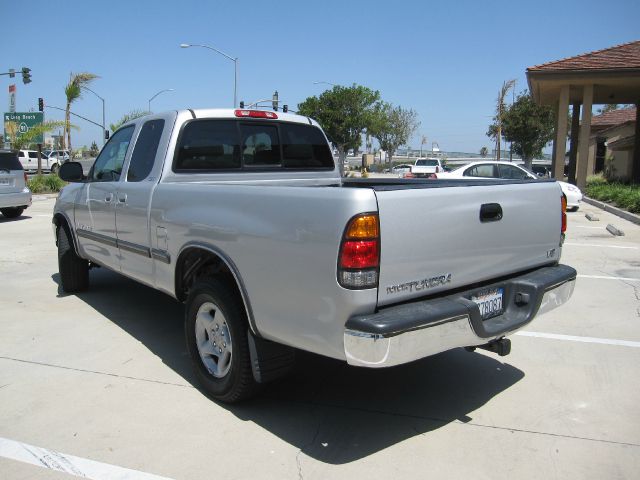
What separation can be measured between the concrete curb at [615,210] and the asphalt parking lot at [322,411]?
33.3ft

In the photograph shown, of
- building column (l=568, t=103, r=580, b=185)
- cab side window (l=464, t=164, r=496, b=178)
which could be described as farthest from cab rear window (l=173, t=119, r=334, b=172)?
building column (l=568, t=103, r=580, b=185)

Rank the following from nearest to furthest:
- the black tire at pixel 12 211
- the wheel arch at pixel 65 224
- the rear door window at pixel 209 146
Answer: the rear door window at pixel 209 146 → the wheel arch at pixel 65 224 → the black tire at pixel 12 211

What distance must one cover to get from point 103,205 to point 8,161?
395 inches

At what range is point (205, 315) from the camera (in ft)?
12.9

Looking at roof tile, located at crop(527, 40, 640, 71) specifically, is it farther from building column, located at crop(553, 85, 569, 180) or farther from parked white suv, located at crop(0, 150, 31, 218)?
parked white suv, located at crop(0, 150, 31, 218)

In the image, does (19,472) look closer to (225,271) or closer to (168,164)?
(225,271)

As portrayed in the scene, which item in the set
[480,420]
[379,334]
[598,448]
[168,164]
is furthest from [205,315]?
[598,448]

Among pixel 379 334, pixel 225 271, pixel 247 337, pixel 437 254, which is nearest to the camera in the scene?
pixel 379 334

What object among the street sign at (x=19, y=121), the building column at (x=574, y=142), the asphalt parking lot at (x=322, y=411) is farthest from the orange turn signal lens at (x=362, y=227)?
the street sign at (x=19, y=121)

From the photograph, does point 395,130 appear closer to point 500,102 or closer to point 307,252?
point 500,102

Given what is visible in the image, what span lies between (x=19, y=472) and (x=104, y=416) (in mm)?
672

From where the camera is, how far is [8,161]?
13609 millimetres

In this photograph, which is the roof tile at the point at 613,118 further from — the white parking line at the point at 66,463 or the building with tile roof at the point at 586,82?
the white parking line at the point at 66,463

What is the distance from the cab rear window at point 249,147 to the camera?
185 inches
